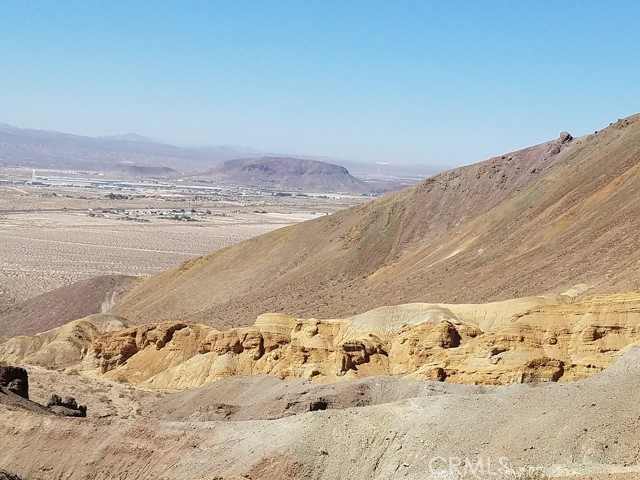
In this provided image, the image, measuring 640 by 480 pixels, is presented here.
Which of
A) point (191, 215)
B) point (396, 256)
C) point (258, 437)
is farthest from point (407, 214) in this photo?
point (191, 215)

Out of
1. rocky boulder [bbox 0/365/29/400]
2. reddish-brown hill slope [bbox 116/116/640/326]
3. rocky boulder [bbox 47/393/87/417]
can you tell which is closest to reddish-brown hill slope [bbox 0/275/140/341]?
reddish-brown hill slope [bbox 116/116/640/326]

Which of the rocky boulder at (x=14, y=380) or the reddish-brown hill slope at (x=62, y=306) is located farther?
the reddish-brown hill slope at (x=62, y=306)

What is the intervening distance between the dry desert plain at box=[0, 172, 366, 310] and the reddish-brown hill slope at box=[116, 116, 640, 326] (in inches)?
734

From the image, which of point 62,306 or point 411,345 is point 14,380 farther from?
point 62,306

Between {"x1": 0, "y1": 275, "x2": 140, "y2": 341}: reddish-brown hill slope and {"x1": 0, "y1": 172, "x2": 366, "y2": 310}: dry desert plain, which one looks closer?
{"x1": 0, "y1": 275, "x2": 140, "y2": 341}: reddish-brown hill slope

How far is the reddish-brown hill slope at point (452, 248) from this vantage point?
3769 centimetres

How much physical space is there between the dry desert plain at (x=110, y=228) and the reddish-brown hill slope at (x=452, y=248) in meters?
18.6

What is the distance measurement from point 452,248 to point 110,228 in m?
76.4

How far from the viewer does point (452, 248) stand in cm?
4881

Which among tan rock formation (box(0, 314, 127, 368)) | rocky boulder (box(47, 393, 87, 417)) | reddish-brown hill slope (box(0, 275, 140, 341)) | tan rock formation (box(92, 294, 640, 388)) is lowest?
reddish-brown hill slope (box(0, 275, 140, 341))

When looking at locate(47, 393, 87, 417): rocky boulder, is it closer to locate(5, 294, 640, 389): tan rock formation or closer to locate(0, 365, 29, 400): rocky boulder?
locate(0, 365, 29, 400): rocky boulder

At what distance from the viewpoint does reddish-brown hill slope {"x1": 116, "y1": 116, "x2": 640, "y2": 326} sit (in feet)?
124

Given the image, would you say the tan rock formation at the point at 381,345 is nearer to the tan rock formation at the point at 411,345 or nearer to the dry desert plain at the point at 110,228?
the tan rock formation at the point at 411,345

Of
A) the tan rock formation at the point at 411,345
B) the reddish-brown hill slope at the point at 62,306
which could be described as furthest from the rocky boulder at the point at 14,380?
the reddish-brown hill slope at the point at 62,306
